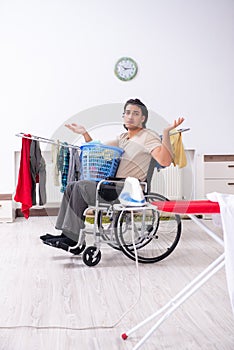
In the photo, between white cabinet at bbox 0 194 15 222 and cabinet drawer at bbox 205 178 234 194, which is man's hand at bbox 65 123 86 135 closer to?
white cabinet at bbox 0 194 15 222

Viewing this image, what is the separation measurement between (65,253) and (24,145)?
2.78ft

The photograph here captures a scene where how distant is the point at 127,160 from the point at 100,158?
0.67ft

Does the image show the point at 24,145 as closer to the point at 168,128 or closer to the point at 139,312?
the point at 168,128

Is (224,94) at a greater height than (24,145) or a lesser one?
greater

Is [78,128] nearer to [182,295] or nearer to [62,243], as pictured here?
[62,243]

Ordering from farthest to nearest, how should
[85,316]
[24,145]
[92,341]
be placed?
[24,145] < [85,316] < [92,341]

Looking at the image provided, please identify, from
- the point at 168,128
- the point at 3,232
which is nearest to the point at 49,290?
the point at 168,128

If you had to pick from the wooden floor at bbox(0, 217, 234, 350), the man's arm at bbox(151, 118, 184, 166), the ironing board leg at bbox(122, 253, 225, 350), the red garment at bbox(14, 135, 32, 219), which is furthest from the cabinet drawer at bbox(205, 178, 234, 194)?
the ironing board leg at bbox(122, 253, 225, 350)

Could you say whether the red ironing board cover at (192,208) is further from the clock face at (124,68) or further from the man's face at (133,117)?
the clock face at (124,68)

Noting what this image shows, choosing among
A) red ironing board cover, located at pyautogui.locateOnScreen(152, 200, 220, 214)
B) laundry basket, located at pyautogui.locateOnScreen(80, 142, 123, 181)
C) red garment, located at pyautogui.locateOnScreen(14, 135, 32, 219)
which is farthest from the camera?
red garment, located at pyautogui.locateOnScreen(14, 135, 32, 219)

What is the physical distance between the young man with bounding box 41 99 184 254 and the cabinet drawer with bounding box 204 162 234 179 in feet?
7.19

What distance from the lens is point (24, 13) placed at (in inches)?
222

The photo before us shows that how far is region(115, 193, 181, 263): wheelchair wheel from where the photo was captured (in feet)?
11.1

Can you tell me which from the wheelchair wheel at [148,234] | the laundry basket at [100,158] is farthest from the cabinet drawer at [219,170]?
the laundry basket at [100,158]
